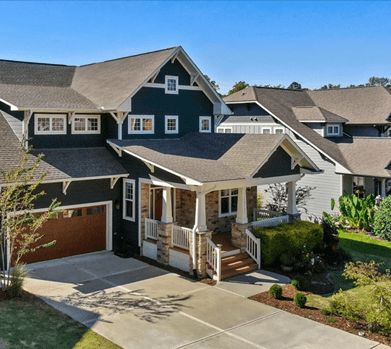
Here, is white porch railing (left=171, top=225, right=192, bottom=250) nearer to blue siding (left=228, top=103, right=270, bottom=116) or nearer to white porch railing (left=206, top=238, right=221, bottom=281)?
white porch railing (left=206, top=238, right=221, bottom=281)

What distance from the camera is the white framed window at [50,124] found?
19.0 metres

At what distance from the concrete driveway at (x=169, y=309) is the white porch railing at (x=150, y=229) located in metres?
1.35

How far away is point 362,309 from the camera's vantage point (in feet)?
41.7

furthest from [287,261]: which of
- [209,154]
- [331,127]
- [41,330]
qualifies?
[331,127]

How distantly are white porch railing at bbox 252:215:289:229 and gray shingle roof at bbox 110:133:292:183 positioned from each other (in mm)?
2636

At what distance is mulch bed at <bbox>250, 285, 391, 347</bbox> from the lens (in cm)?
1223

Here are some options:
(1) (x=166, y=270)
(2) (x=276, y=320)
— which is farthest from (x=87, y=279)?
(2) (x=276, y=320)

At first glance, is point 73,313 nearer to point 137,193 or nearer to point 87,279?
point 87,279

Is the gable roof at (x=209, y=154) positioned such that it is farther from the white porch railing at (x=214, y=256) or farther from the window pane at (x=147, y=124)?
the white porch railing at (x=214, y=256)

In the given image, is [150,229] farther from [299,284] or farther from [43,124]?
[299,284]

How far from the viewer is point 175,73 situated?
22000 millimetres

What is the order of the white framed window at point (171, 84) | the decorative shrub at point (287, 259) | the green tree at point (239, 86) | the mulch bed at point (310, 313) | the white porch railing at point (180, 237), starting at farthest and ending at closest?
the green tree at point (239, 86)
the white framed window at point (171, 84)
the decorative shrub at point (287, 259)
the white porch railing at point (180, 237)
the mulch bed at point (310, 313)

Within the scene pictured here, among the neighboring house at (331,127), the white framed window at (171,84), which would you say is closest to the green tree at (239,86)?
the neighboring house at (331,127)

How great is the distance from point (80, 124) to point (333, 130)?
17433 millimetres
